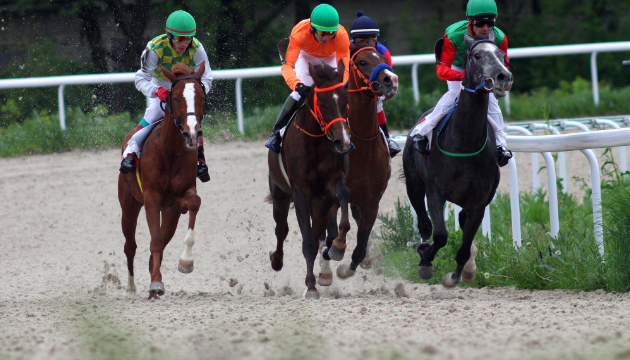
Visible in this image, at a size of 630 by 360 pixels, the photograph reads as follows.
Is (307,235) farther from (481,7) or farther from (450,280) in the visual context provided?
(481,7)

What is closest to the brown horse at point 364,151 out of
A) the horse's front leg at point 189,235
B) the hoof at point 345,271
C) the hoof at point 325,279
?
the hoof at point 325,279

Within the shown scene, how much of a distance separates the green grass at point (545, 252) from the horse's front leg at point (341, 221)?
2.95 ft

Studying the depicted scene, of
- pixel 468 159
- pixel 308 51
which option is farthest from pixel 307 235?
pixel 308 51

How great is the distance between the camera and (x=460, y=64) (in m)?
5.40

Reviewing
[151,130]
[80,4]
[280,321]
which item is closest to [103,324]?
[280,321]

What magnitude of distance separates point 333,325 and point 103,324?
128 cm

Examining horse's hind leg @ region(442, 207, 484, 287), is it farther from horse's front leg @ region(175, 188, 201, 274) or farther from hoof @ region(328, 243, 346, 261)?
horse's front leg @ region(175, 188, 201, 274)

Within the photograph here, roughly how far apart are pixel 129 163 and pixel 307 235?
1460mm

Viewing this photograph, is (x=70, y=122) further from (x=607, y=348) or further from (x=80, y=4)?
(x=607, y=348)

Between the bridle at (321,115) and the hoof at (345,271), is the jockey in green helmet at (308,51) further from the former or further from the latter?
the hoof at (345,271)

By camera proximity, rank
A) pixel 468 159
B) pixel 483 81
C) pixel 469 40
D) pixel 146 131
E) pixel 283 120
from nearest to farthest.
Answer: pixel 483 81, pixel 469 40, pixel 468 159, pixel 283 120, pixel 146 131

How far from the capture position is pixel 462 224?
5887 mm

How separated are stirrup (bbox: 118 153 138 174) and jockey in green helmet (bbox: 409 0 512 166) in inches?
81.7

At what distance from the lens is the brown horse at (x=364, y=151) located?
17.4ft
